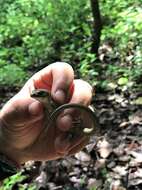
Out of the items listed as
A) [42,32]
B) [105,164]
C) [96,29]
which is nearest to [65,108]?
[105,164]

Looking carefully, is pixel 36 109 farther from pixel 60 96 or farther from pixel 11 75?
pixel 11 75

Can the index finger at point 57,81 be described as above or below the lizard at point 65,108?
above

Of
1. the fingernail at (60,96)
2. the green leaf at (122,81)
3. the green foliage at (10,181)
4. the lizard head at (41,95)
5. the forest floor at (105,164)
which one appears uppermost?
the lizard head at (41,95)

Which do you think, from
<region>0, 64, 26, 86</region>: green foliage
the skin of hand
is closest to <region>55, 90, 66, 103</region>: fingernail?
the skin of hand

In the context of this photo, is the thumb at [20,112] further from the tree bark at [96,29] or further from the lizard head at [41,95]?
the tree bark at [96,29]

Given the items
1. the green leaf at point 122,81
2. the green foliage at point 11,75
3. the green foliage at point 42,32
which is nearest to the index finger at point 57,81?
the green leaf at point 122,81

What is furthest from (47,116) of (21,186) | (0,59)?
(0,59)

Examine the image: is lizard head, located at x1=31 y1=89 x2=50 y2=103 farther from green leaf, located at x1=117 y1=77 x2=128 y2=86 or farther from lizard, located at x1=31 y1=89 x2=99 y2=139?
green leaf, located at x1=117 y1=77 x2=128 y2=86
